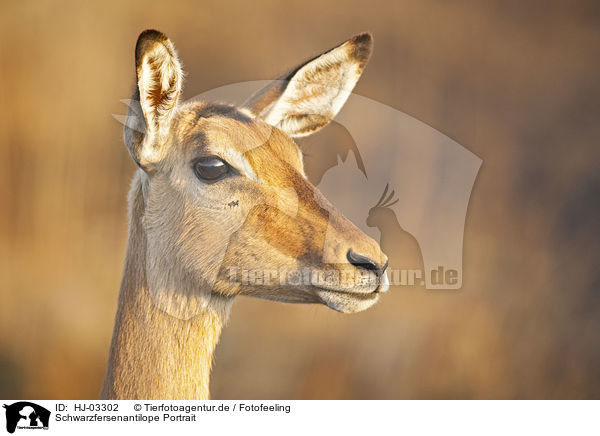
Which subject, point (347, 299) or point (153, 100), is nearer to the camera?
point (347, 299)

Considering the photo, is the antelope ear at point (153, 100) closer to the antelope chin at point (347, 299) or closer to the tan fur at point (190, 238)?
the tan fur at point (190, 238)

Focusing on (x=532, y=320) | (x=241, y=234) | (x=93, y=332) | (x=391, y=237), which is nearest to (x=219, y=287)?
(x=241, y=234)

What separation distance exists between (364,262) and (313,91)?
40.4 inches

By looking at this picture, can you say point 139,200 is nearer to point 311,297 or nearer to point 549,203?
point 311,297

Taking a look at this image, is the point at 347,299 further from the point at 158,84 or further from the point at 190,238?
the point at 158,84

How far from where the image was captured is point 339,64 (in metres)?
2.82

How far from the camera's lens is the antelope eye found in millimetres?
2348

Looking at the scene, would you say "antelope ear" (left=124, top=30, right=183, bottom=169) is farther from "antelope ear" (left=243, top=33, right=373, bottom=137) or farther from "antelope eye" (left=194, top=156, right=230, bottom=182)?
"antelope ear" (left=243, top=33, right=373, bottom=137)

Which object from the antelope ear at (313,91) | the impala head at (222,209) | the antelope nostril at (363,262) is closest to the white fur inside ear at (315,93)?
the antelope ear at (313,91)

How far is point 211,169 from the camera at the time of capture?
235 cm
